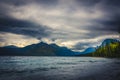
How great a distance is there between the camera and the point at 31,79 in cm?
2777

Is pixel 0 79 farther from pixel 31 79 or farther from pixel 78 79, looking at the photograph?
pixel 78 79

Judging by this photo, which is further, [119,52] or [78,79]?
[119,52]

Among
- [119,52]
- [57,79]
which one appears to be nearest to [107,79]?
[57,79]

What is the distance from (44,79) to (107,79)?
1134 cm

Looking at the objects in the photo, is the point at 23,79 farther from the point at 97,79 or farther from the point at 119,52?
the point at 119,52

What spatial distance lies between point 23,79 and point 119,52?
577 feet

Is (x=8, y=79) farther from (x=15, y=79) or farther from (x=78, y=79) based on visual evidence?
(x=78, y=79)

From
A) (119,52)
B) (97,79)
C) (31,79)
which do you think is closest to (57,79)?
(31,79)

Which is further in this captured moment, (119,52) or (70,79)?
(119,52)

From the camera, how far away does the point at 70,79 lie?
27.5 metres

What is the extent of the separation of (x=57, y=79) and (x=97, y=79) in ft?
23.6

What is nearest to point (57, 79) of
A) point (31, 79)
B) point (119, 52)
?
point (31, 79)

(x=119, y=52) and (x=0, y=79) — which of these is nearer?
(x=0, y=79)

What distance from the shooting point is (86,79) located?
89.6 feet
